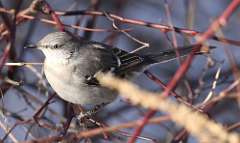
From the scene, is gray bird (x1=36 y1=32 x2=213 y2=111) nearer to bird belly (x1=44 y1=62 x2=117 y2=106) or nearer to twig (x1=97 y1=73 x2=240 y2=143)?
bird belly (x1=44 y1=62 x2=117 y2=106)

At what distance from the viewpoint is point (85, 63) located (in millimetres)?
3570

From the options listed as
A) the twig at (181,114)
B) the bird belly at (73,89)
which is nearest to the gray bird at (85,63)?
the bird belly at (73,89)

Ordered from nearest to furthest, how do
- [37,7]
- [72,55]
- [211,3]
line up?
1. [37,7]
2. [72,55]
3. [211,3]

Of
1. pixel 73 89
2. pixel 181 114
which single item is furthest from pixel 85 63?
pixel 181 114

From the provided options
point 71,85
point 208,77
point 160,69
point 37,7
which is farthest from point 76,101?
point 160,69

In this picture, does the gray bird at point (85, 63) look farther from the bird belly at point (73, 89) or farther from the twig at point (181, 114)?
the twig at point (181, 114)

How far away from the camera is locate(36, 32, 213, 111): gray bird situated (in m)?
3.37

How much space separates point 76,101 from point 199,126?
233cm

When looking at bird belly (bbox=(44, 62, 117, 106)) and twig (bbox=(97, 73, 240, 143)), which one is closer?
twig (bbox=(97, 73, 240, 143))

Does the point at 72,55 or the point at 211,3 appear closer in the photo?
the point at 72,55

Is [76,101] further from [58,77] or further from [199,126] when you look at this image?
[199,126]

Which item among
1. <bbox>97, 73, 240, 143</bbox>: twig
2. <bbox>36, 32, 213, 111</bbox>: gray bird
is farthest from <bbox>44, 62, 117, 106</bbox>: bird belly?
<bbox>97, 73, 240, 143</bbox>: twig

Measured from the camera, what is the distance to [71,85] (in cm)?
339

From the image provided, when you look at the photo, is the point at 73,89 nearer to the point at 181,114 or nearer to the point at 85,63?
the point at 85,63
